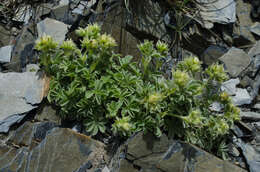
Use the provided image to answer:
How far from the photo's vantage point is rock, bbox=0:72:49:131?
390cm

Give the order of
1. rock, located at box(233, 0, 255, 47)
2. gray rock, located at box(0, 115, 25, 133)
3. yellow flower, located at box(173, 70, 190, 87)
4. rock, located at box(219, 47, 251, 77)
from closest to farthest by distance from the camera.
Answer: yellow flower, located at box(173, 70, 190, 87), gray rock, located at box(0, 115, 25, 133), rock, located at box(219, 47, 251, 77), rock, located at box(233, 0, 255, 47)

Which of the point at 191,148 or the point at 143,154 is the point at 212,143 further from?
the point at 143,154

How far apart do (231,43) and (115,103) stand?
2.73 m

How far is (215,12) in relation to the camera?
5098mm

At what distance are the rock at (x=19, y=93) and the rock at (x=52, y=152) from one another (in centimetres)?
26

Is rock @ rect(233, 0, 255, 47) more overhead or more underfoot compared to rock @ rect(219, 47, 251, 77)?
more overhead

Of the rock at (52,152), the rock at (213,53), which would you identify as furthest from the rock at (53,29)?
the rock at (213,53)

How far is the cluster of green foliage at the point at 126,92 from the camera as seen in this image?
353 centimetres

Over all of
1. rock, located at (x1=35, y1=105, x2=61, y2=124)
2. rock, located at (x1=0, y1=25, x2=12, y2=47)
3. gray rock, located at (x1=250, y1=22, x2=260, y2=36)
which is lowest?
rock, located at (x1=35, y1=105, x2=61, y2=124)

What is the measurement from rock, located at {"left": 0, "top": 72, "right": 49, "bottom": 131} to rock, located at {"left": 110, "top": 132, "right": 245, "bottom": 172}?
148 cm

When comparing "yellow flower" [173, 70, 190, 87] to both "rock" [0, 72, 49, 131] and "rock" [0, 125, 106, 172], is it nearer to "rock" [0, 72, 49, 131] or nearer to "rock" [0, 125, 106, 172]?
"rock" [0, 125, 106, 172]

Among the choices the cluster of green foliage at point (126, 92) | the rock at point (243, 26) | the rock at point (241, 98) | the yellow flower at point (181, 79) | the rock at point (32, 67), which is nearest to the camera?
the yellow flower at point (181, 79)

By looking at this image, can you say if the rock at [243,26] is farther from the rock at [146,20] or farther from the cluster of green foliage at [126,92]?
the cluster of green foliage at [126,92]

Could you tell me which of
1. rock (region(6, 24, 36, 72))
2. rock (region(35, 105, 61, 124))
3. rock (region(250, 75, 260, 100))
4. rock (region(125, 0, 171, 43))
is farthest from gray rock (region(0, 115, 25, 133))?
rock (region(250, 75, 260, 100))
